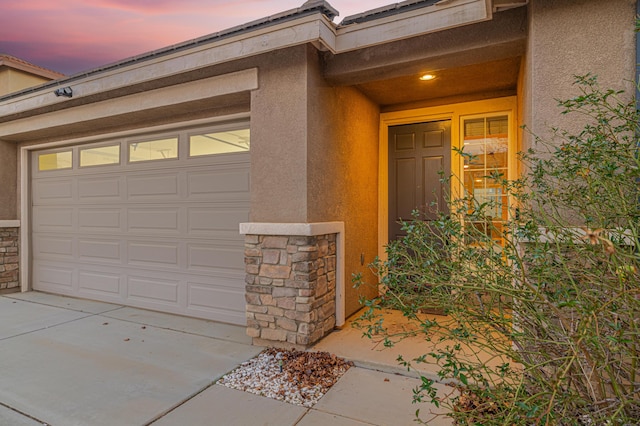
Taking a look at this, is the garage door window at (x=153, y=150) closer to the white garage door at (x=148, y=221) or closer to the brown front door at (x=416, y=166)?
the white garage door at (x=148, y=221)

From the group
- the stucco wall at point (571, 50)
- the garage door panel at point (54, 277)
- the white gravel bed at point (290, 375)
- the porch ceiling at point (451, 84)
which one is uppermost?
the porch ceiling at point (451, 84)

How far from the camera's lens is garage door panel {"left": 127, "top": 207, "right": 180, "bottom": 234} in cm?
490

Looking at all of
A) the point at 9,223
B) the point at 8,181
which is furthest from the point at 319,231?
the point at 8,181

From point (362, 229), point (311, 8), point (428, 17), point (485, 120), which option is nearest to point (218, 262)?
point (362, 229)

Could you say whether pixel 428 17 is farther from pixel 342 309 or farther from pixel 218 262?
pixel 218 262

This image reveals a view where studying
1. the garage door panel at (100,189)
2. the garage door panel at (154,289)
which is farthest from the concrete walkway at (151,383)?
the garage door panel at (100,189)

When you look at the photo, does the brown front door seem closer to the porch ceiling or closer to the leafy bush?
the porch ceiling

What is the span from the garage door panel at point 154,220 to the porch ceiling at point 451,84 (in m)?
3.08

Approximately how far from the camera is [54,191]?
20.0ft

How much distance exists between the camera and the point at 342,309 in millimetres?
4059

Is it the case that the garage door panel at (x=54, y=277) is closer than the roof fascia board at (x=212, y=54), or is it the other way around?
the roof fascia board at (x=212, y=54)

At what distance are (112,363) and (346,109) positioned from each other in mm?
3672

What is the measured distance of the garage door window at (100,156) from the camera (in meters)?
5.44

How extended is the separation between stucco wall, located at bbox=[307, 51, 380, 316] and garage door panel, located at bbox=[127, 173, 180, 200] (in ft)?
7.45
